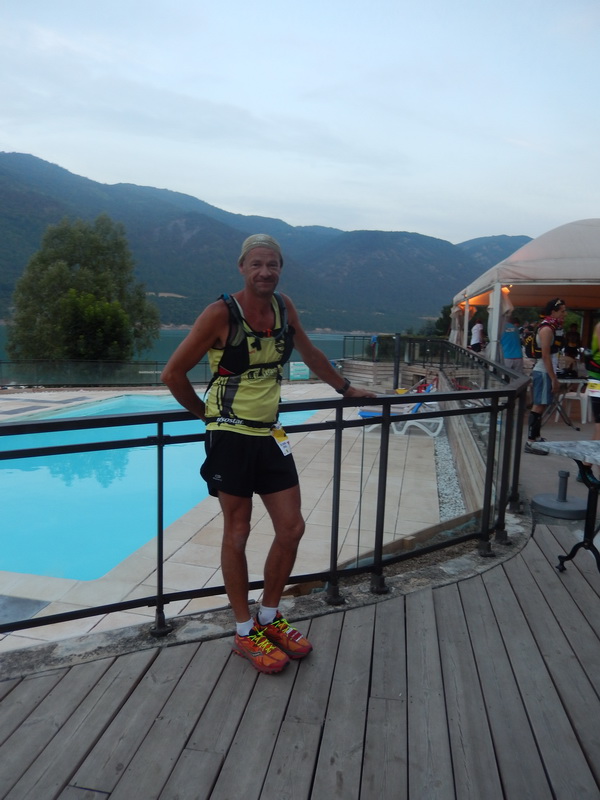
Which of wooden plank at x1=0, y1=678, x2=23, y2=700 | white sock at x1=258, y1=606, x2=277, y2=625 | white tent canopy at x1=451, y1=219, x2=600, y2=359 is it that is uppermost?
white tent canopy at x1=451, y1=219, x2=600, y2=359

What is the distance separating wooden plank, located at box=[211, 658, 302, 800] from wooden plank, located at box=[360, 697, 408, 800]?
10.5 inches

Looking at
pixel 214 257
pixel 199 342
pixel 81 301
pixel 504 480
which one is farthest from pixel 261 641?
pixel 214 257

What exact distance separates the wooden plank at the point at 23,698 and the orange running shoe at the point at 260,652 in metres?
0.61

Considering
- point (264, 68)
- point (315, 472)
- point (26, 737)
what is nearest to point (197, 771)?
point (26, 737)

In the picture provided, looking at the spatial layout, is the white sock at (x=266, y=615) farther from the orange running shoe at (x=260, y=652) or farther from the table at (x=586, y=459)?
the table at (x=586, y=459)

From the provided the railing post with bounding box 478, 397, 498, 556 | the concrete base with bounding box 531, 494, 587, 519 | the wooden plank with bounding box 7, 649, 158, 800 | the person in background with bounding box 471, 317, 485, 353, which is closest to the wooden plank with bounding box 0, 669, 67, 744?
the wooden plank with bounding box 7, 649, 158, 800

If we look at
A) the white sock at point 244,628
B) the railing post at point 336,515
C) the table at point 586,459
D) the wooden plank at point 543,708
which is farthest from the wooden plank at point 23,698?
the table at point 586,459

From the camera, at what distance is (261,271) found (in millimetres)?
1880

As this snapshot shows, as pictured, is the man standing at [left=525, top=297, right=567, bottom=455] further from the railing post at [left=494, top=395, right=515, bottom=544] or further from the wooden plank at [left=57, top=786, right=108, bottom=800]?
the wooden plank at [left=57, top=786, right=108, bottom=800]

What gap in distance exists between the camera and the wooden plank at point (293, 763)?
1.41 m

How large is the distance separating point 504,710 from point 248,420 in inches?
48.5

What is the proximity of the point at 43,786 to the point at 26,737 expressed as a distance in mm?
213

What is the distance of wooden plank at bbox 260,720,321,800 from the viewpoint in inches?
55.6

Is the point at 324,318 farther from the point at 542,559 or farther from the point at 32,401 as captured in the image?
the point at 542,559
